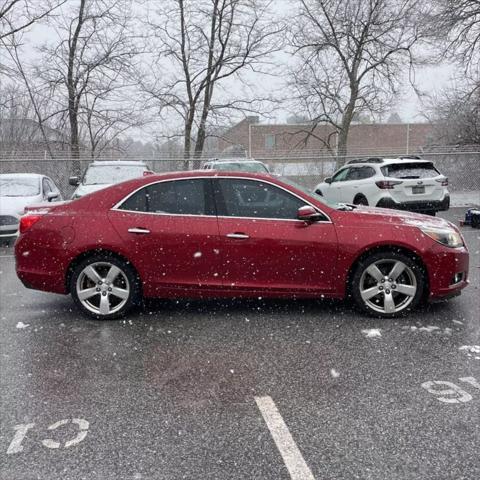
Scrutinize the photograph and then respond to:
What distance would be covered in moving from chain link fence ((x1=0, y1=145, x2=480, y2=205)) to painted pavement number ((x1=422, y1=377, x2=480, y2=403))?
14675mm

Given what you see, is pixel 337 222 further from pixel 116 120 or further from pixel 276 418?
pixel 116 120

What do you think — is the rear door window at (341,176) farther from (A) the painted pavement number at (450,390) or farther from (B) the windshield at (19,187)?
(A) the painted pavement number at (450,390)

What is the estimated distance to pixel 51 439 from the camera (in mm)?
2898

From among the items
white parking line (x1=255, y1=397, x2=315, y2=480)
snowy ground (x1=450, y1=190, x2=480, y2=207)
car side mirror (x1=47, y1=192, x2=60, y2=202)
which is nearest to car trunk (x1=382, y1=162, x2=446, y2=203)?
snowy ground (x1=450, y1=190, x2=480, y2=207)

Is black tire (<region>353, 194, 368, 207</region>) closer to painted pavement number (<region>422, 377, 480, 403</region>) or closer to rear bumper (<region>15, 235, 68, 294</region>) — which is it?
rear bumper (<region>15, 235, 68, 294</region>)

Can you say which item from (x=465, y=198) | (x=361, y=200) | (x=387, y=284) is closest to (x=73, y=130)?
(x=361, y=200)

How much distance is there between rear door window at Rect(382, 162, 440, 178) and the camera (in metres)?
11.6

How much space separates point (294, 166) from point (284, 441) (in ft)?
53.0

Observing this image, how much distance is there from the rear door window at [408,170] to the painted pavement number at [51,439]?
996 cm

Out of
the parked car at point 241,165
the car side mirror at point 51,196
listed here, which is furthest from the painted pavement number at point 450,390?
the parked car at point 241,165

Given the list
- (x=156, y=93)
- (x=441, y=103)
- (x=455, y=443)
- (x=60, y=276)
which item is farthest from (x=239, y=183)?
(x=441, y=103)

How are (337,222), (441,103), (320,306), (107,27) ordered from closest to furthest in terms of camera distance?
(337,222) → (320,306) → (107,27) → (441,103)

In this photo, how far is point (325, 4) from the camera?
23859 millimetres

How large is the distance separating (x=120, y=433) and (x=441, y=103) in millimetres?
28618
